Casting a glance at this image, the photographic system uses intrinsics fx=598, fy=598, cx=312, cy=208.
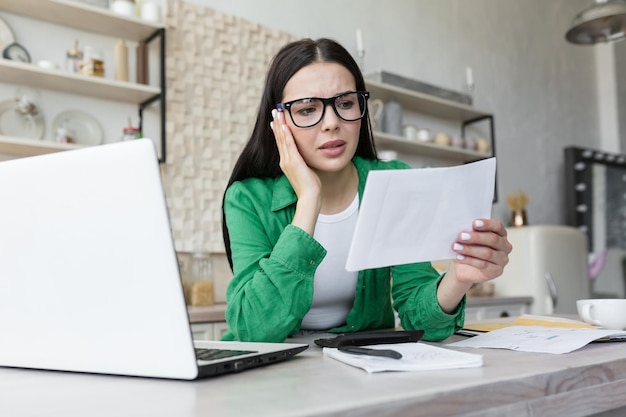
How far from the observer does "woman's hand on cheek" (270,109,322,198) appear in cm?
117

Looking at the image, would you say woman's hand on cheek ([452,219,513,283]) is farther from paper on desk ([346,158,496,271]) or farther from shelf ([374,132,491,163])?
shelf ([374,132,491,163])

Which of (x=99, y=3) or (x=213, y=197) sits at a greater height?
(x=99, y=3)

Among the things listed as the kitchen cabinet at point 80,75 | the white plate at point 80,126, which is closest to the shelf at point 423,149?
the kitchen cabinet at point 80,75

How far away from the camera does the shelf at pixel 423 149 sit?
358cm

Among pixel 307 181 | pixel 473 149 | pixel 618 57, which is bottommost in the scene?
pixel 307 181

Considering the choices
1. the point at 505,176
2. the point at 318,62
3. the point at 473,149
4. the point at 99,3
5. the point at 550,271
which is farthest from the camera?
the point at 505,176

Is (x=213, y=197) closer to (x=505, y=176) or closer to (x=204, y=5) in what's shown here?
(x=204, y=5)

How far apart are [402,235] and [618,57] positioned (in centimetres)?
562

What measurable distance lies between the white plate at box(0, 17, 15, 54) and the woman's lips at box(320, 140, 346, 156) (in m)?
1.76

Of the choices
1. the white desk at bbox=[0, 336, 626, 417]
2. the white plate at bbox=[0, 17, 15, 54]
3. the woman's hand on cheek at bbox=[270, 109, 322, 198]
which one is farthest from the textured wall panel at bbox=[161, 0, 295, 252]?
the white desk at bbox=[0, 336, 626, 417]

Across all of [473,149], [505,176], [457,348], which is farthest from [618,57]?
[457,348]

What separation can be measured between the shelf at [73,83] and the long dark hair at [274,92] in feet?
4.42

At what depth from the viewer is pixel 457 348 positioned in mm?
947

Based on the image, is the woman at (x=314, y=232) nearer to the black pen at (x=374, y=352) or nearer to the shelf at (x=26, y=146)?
the black pen at (x=374, y=352)
